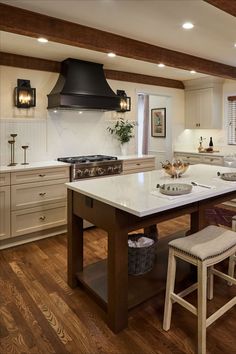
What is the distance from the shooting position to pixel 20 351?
1858 millimetres

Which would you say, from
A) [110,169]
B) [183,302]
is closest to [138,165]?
[110,169]

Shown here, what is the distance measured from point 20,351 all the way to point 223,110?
5.65 meters

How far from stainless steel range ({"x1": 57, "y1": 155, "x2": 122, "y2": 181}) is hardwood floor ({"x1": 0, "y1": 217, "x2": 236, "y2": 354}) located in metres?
1.42

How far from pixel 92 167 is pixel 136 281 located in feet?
6.48

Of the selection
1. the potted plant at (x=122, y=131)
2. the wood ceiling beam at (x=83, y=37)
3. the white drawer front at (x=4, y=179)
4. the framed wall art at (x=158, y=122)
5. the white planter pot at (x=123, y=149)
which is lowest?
the white drawer front at (x=4, y=179)

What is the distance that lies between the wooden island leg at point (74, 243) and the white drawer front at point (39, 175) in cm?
126

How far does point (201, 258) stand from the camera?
182 cm

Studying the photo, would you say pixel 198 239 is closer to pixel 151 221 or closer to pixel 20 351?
pixel 151 221

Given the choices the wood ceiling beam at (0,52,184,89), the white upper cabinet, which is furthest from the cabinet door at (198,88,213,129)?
the wood ceiling beam at (0,52,184,89)

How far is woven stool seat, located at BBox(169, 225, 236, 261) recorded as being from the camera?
6.14 feet

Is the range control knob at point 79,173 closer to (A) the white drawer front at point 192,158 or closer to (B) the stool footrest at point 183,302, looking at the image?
(B) the stool footrest at point 183,302

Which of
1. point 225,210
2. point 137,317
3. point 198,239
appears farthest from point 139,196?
point 225,210

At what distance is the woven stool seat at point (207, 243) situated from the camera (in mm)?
1871

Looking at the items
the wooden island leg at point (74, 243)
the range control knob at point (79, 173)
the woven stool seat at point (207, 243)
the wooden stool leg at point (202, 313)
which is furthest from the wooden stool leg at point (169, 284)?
the range control knob at point (79, 173)
